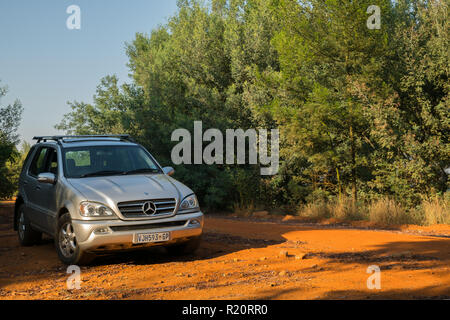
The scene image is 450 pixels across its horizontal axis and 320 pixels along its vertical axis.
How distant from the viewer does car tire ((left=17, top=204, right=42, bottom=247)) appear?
1016 centimetres

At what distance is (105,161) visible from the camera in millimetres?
9125

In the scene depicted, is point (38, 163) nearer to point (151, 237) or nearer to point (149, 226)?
point (149, 226)

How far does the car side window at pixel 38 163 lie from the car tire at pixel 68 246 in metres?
1.97

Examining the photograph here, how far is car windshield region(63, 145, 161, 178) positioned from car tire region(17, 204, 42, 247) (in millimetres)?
2017

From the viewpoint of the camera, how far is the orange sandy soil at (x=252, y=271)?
6008mm

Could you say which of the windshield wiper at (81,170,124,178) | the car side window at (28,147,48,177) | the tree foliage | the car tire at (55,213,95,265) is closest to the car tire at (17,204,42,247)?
the car side window at (28,147,48,177)

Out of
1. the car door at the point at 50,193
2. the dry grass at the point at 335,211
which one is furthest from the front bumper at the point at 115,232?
the dry grass at the point at 335,211

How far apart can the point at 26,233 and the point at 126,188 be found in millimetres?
3370

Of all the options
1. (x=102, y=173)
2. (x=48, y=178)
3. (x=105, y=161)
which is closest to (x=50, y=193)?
(x=48, y=178)

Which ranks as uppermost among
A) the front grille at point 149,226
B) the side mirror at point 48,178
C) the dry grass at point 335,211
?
the side mirror at point 48,178

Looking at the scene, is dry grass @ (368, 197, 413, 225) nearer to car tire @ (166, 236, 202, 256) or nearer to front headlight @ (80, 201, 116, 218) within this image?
car tire @ (166, 236, 202, 256)

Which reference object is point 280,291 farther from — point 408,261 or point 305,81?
point 305,81

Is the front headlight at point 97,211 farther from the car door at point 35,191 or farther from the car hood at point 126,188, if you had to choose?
the car door at point 35,191

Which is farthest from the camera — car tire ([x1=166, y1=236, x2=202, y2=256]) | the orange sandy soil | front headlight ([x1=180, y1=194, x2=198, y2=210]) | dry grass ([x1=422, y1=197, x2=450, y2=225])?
dry grass ([x1=422, y1=197, x2=450, y2=225])
